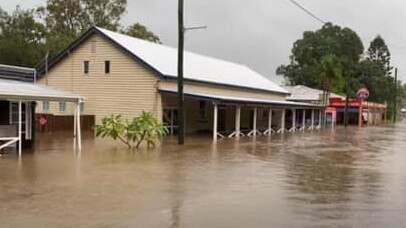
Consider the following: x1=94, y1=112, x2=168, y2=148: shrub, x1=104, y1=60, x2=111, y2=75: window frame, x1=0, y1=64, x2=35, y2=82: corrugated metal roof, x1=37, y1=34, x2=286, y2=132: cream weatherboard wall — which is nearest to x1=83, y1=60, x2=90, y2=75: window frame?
x1=37, y1=34, x2=286, y2=132: cream weatherboard wall

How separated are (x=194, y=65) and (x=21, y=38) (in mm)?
22689

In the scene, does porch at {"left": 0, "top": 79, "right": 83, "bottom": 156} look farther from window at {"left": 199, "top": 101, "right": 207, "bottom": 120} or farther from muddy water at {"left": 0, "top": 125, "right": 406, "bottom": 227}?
window at {"left": 199, "top": 101, "right": 207, "bottom": 120}

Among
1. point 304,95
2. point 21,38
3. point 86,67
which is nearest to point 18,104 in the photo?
point 86,67

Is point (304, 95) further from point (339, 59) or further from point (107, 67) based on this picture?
point (107, 67)

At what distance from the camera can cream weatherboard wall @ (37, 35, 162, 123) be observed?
3778cm

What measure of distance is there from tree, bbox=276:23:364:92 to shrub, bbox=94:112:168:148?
68687 mm

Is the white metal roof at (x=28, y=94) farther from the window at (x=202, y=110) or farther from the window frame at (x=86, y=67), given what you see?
the window at (x=202, y=110)

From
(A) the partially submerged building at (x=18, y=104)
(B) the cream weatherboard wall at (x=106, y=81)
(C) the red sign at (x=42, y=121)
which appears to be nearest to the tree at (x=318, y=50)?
(B) the cream weatherboard wall at (x=106, y=81)

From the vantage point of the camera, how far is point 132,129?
1084 inches

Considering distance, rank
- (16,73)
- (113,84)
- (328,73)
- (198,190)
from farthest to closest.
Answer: (328,73) → (113,84) → (16,73) → (198,190)

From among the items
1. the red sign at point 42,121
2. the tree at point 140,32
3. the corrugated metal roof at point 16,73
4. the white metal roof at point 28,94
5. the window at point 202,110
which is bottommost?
the red sign at point 42,121

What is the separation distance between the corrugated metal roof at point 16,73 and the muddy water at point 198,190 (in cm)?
418

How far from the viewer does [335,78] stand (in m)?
80.7

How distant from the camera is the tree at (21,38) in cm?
5700
